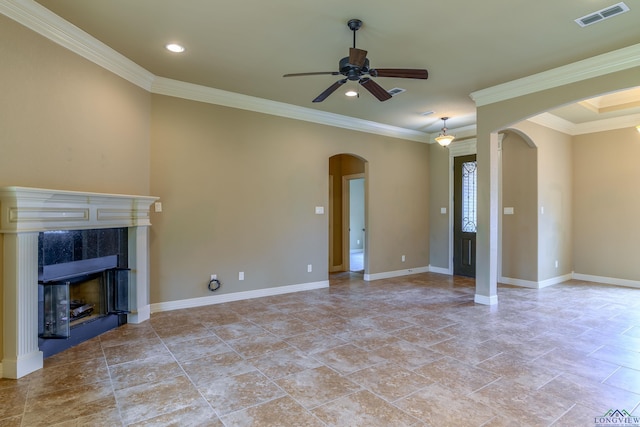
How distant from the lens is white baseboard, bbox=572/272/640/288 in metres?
5.91

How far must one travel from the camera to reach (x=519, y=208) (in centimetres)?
607

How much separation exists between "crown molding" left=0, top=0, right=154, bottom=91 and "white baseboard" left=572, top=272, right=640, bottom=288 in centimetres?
811

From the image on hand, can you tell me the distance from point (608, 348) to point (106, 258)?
5201mm

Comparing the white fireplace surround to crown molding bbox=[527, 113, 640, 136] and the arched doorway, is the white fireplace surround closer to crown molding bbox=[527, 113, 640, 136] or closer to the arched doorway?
the arched doorway

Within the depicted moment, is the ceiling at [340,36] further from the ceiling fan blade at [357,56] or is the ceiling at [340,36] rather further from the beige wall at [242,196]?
the beige wall at [242,196]

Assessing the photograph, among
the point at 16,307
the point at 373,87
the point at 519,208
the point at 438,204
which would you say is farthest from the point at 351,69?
the point at 438,204

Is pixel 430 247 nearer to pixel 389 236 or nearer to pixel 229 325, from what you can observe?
pixel 389 236

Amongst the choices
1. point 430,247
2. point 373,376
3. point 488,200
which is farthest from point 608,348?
point 430,247

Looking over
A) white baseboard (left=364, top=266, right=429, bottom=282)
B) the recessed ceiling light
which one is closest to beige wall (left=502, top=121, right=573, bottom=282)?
white baseboard (left=364, top=266, right=429, bottom=282)

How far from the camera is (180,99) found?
4504 mm

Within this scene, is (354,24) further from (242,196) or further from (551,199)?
(551,199)

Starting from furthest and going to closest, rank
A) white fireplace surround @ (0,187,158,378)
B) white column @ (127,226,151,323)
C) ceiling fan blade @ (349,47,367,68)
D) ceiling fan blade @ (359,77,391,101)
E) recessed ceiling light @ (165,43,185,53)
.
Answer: white column @ (127,226,151,323) → recessed ceiling light @ (165,43,185,53) → ceiling fan blade @ (359,77,391,101) → ceiling fan blade @ (349,47,367,68) → white fireplace surround @ (0,187,158,378)

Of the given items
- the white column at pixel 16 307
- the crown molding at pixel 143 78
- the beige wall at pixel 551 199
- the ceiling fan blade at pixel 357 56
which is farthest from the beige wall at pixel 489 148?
the white column at pixel 16 307

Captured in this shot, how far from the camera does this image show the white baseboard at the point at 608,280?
233 inches
